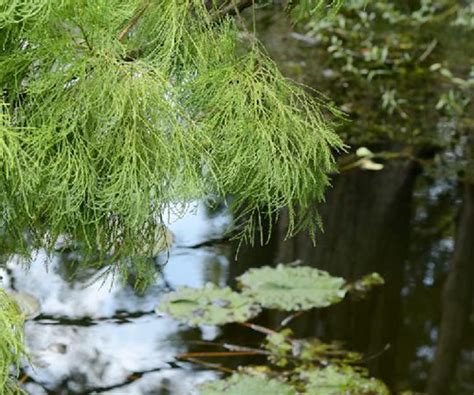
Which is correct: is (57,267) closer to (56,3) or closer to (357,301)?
(357,301)

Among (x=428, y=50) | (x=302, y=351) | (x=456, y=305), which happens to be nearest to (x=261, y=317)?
(x=302, y=351)

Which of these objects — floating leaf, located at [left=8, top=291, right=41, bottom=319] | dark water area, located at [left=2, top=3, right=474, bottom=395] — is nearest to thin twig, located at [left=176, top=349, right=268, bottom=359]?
dark water area, located at [left=2, top=3, right=474, bottom=395]

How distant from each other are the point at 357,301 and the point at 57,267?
0.86 m

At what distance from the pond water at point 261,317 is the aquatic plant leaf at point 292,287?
0.04 metres

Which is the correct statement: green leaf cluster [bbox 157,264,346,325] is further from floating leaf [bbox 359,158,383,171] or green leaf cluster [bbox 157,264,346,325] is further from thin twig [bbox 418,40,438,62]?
thin twig [bbox 418,40,438,62]

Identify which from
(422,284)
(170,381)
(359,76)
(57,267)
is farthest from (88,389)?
(359,76)

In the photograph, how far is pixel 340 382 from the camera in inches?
93.2

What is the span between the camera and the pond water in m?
2.41

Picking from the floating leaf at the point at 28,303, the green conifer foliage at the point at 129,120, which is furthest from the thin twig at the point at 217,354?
the green conifer foliage at the point at 129,120

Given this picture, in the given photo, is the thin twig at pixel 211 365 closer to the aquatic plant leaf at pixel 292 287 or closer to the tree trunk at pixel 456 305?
the aquatic plant leaf at pixel 292 287

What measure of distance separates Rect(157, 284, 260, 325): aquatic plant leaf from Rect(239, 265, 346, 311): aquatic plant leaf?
0.16ft

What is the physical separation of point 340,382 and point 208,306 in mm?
445

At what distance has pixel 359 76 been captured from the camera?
13.5 feet

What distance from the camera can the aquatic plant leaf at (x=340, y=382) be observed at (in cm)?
234
